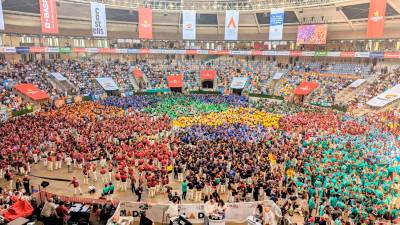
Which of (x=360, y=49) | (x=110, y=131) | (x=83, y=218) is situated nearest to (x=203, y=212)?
(x=83, y=218)

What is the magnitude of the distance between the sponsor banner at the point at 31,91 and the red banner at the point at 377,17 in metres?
44.1

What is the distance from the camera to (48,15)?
3934 centimetres

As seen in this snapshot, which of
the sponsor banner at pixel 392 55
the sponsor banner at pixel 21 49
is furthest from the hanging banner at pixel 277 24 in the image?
the sponsor banner at pixel 21 49

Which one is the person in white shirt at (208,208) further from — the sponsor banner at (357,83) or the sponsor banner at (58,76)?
the sponsor banner at (58,76)

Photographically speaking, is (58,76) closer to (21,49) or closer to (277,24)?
(21,49)

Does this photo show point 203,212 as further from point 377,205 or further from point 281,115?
point 281,115

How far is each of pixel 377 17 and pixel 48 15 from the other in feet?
138

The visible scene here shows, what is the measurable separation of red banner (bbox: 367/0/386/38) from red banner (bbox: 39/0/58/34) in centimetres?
4110

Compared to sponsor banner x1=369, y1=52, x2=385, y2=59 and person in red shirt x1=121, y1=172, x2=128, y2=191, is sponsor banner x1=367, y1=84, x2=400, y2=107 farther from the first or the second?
person in red shirt x1=121, y1=172, x2=128, y2=191

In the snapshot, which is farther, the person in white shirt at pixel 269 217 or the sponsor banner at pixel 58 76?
the sponsor banner at pixel 58 76

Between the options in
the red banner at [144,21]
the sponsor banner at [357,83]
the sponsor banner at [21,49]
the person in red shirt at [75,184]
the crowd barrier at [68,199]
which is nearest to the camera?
the crowd barrier at [68,199]

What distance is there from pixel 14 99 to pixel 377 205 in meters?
39.4

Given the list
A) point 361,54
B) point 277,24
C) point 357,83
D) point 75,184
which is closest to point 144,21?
point 277,24

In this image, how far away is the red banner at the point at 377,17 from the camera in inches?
1490
